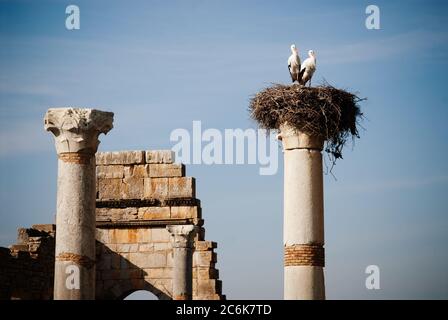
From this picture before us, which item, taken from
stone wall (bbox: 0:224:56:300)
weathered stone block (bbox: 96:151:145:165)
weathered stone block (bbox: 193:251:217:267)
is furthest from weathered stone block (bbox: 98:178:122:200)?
weathered stone block (bbox: 193:251:217:267)

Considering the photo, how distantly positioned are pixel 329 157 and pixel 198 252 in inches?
347

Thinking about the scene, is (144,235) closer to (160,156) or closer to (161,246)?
(161,246)

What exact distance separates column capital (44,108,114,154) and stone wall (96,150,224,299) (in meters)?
9.70

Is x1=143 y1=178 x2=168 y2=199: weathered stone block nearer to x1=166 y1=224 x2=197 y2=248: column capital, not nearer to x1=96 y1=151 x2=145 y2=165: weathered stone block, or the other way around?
x1=96 y1=151 x2=145 y2=165: weathered stone block

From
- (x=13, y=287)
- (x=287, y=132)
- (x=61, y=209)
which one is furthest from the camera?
(x=13, y=287)

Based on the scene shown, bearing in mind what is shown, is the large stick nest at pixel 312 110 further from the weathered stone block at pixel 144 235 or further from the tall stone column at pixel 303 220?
the weathered stone block at pixel 144 235

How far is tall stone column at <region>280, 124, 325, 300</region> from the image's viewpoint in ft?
56.5

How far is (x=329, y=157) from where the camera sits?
1820cm

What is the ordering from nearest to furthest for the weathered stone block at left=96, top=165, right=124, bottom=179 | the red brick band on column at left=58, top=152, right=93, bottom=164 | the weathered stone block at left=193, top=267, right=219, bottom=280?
the red brick band on column at left=58, top=152, right=93, bottom=164 → the weathered stone block at left=193, top=267, right=219, bottom=280 → the weathered stone block at left=96, top=165, right=124, bottom=179

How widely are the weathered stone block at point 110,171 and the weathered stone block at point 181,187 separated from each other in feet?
4.19
